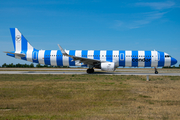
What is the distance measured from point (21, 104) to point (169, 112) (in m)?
7.47

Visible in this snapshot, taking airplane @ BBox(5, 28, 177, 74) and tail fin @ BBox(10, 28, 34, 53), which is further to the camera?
tail fin @ BBox(10, 28, 34, 53)

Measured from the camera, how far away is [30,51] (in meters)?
30.0

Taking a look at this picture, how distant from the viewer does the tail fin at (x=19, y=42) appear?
101 feet

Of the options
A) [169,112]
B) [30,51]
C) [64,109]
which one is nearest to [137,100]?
[169,112]

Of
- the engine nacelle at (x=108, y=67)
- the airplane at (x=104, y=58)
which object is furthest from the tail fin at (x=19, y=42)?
the engine nacelle at (x=108, y=67)

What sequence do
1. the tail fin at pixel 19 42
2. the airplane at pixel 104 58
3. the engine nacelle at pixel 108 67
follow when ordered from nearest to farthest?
the engine nacelle at pixel 108 67 → the airplane at pixel 104 58 → the tail fin at pixel 19 42

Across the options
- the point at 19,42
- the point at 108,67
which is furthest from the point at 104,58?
the point at 19,42

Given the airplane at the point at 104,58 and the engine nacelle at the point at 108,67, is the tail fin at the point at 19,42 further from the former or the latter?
the engine nacelle at the point at 108,67

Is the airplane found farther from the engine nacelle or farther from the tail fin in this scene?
the tail fin

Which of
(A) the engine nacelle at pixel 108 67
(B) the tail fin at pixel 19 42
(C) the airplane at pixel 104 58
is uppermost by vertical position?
(B) the tail fin at pixel 19 42

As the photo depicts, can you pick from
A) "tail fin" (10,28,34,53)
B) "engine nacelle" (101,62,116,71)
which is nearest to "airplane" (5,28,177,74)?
"engine nacelle" (101,62,116,71)

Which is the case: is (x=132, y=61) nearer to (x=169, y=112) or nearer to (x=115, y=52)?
(x=115, y=52)

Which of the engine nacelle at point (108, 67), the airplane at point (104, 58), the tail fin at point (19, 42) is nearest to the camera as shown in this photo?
the engine nacelle at point (108, 67)

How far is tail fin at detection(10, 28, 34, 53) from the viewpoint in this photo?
1212 inches
